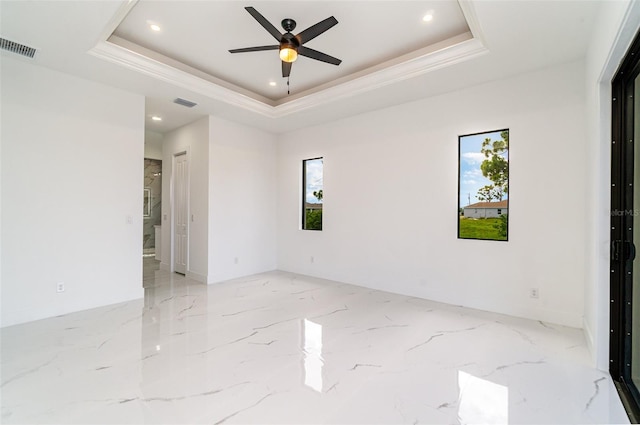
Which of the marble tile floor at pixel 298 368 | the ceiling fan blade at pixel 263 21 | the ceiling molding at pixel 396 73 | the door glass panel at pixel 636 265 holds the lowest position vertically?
the marble tile floor at pixel 298 368

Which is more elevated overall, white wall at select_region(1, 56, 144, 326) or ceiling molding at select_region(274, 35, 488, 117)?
ceiling molding at select_region(274, 35, 488, 117)

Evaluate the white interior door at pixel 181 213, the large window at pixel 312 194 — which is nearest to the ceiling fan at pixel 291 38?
the large window at pixel 312 194

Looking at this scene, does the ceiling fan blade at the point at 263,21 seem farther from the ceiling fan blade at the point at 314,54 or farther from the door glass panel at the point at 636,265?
the door glass panel at the point at 636,265

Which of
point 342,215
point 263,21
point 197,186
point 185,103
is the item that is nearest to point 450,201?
point 342,215

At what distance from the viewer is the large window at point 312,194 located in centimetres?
584

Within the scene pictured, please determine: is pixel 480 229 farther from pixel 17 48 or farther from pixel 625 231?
pixel 17 48

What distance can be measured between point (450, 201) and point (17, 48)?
5.38 m

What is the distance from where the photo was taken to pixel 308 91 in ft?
15.7

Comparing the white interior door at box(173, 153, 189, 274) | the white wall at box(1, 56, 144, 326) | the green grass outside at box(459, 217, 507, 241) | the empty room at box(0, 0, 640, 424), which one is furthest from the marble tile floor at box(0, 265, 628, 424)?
the white interior door at box(173, 153, 189, 274)

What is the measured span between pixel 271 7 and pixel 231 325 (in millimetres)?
3393

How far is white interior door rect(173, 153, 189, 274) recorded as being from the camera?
576 cm

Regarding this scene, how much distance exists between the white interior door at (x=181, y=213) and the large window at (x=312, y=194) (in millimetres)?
2342

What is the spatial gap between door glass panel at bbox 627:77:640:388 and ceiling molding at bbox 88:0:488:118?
145 cm

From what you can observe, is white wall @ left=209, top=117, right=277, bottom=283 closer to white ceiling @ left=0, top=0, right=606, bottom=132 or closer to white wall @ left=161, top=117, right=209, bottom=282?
white wall @ left=161, top=117, right=209, bottom=282
